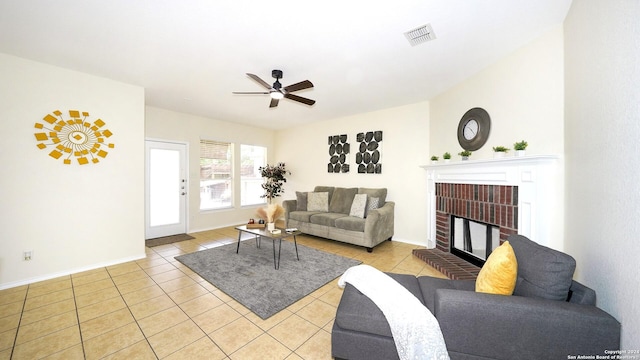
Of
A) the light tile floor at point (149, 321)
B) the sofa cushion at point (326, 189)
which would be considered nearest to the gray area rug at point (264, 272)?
the light tile floor at point (149, 321)

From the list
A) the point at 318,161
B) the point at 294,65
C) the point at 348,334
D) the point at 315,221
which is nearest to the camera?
the point at 348,334

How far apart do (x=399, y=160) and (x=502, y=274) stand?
10.5ft

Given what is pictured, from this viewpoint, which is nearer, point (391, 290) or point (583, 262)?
point (391, 290)

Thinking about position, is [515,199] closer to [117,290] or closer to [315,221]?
[315,221]

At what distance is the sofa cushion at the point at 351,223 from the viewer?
151 inches

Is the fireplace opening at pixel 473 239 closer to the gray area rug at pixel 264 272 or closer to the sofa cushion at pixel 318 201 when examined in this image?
the gray area rug at pixel 264 272

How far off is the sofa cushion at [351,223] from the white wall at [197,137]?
9.80ft

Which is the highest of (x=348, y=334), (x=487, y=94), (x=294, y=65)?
(x=294, y=65)

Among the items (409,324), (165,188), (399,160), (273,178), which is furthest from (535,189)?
(165,188)

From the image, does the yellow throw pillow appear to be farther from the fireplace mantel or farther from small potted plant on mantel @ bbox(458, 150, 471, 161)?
small potted plant on mantel @ bbox(458, 150, 471, 161)

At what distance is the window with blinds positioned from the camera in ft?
17.3

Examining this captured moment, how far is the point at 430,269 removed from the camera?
3096mm

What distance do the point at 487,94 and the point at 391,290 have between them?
2789 millimetres

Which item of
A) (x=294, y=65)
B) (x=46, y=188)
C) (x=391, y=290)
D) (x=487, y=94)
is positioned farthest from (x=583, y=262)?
(x=46, y=188)
